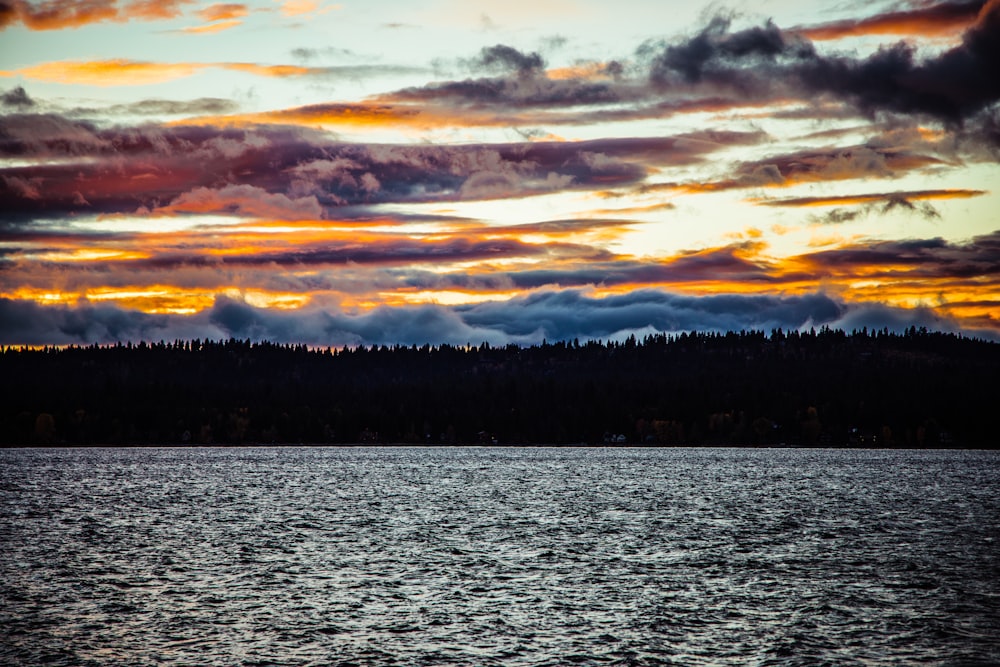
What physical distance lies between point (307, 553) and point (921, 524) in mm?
63483

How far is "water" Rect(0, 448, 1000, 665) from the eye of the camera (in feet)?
147

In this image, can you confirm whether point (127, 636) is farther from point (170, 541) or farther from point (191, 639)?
point (170, 541)

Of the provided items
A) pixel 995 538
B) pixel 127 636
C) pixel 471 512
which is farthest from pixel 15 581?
pixel 995 538

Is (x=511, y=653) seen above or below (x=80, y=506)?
above

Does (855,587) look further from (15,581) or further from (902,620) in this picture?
(15,581)

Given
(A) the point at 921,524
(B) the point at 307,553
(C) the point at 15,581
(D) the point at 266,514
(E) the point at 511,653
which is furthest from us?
(D) the point at 266,514

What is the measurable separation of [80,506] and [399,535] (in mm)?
54756

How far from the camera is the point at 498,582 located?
63.0 m

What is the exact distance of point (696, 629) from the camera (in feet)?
161

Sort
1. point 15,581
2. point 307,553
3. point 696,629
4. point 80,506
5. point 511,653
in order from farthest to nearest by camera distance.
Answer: point 80,506 → point 307,553 → point 15,581 → point 696,629 → point 511,653

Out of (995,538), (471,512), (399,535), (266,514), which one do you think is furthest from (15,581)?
(995,538)

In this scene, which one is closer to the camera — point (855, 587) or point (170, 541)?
point (855, 587)

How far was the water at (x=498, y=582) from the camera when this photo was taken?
44.7 meters

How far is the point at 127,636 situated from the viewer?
152 ft
